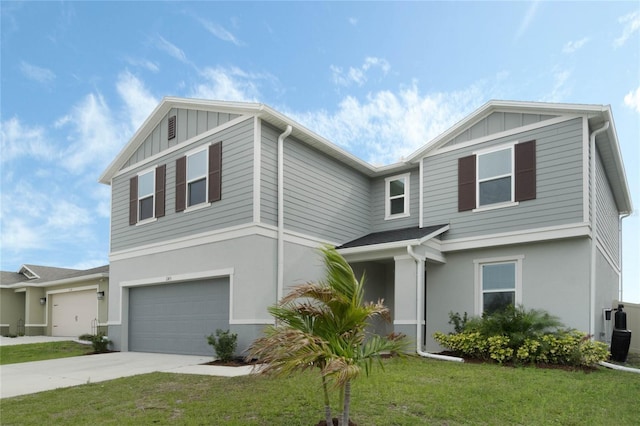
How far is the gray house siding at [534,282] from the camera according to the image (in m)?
10.6

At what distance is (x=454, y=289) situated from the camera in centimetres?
1255

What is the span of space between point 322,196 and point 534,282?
19.2 ft

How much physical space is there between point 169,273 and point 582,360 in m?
10.2

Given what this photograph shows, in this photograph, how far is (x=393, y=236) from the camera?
42.5ft

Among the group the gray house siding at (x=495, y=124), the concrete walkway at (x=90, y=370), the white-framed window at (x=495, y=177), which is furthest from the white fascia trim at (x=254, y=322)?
the gray house siding at (x=495, y=124)

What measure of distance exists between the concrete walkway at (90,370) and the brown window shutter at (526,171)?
7621mm

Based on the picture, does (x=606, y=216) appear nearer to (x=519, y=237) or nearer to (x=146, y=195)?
(x=519, y=237)

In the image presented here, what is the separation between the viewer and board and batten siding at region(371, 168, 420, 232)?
14.1 meters

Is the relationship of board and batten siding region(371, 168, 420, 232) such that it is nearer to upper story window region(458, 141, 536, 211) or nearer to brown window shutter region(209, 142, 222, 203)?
upper story window region(458, 141, 536, 211)

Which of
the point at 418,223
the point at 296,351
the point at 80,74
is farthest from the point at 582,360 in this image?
the point at 80,74

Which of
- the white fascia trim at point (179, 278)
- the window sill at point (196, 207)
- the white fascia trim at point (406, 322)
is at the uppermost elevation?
the window sill at point (196, 207)

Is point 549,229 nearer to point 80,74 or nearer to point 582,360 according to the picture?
point 582,360

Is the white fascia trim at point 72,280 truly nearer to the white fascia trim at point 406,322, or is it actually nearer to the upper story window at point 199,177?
the upper story window at point 199,177

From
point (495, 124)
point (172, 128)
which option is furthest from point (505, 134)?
point (172, 128)
